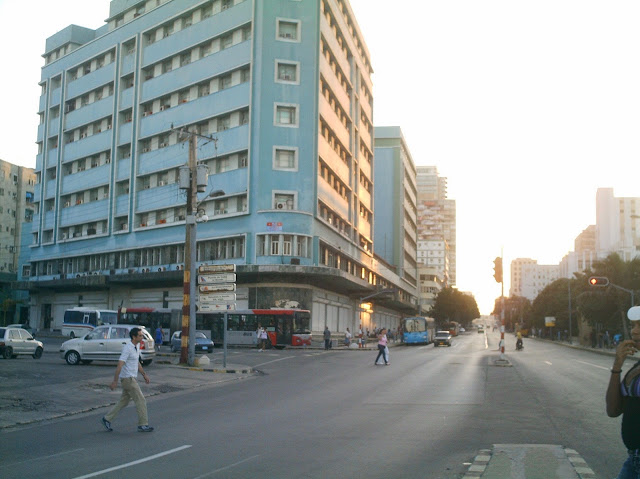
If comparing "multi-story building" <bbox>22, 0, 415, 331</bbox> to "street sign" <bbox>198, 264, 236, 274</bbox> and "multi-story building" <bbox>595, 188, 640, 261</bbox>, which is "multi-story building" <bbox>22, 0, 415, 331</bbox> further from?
"multi-story building" <bbox>595, 188, 640, 261</bbox>

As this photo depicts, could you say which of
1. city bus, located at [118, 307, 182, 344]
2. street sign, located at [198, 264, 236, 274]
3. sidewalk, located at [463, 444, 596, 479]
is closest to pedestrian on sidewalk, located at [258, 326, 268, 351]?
city bus, located at [118, 307, 182, 344]

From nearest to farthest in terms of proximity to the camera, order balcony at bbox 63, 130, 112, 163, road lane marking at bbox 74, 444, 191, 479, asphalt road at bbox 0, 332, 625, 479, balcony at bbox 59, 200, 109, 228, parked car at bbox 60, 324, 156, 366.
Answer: road lane marking at bbox 74, 444, 191, 479, asphalt road at bbox 0, 332, 625, 479, parked car at bbox 60, 324, 156, 366, balcony at bbox 59, 200, 109, 228, balcony at bbox 63, 130, 112, 163

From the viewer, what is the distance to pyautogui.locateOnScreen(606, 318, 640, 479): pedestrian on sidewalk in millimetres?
4949

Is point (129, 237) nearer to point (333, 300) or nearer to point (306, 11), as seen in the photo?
point (333, 300)

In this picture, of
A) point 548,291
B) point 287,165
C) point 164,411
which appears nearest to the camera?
point 164,411

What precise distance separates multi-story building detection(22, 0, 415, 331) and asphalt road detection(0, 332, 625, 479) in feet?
118

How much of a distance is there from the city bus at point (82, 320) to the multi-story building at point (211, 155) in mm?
8824

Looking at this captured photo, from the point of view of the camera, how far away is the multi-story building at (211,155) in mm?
57250

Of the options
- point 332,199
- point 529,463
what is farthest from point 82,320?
point 529,463

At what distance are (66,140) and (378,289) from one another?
41483mm

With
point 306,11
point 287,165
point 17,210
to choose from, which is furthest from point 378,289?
point 17,210

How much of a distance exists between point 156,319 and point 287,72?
2461 centimetres

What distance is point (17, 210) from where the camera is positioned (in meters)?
107

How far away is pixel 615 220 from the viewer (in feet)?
535
